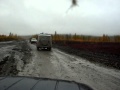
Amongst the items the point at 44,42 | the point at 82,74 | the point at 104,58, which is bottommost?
the point at 104,58

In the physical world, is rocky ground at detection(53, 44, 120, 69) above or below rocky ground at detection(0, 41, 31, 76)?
below

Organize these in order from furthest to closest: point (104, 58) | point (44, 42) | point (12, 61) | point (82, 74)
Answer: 1. point (44, 42)
2. point (104, 58)
3. point (12, 61)
4. point (82, 74)

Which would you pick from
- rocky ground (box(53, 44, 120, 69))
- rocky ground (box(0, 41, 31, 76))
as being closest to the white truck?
rocky ground (box(0, 41, 31, 76))

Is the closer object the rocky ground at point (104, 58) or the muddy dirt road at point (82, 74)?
the muddy dirt road at point (82, 74)

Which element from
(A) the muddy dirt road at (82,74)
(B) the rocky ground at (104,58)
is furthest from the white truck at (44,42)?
(A) the muddy dirt road at (82,74)

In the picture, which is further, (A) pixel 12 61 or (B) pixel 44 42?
(B) pixel 44 42

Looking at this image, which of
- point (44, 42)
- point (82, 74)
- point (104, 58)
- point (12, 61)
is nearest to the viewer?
point (82, 74)

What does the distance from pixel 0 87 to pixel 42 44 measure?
108 ft

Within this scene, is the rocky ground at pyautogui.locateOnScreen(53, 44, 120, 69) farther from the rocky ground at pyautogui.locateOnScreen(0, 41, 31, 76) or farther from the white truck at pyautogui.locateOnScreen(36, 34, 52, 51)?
the white truck at pyautogui.locateOnScreen(36, 34, 52, 51)

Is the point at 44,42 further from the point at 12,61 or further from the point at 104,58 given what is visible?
the point at 12,61

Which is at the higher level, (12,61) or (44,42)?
(44,42)

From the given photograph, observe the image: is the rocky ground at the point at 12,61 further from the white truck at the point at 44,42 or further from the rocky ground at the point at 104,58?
the white truck at the point at 44,42

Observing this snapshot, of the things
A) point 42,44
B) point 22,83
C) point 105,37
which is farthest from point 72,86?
point 105,37

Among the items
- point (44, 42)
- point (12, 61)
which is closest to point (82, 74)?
point (12, 61)
